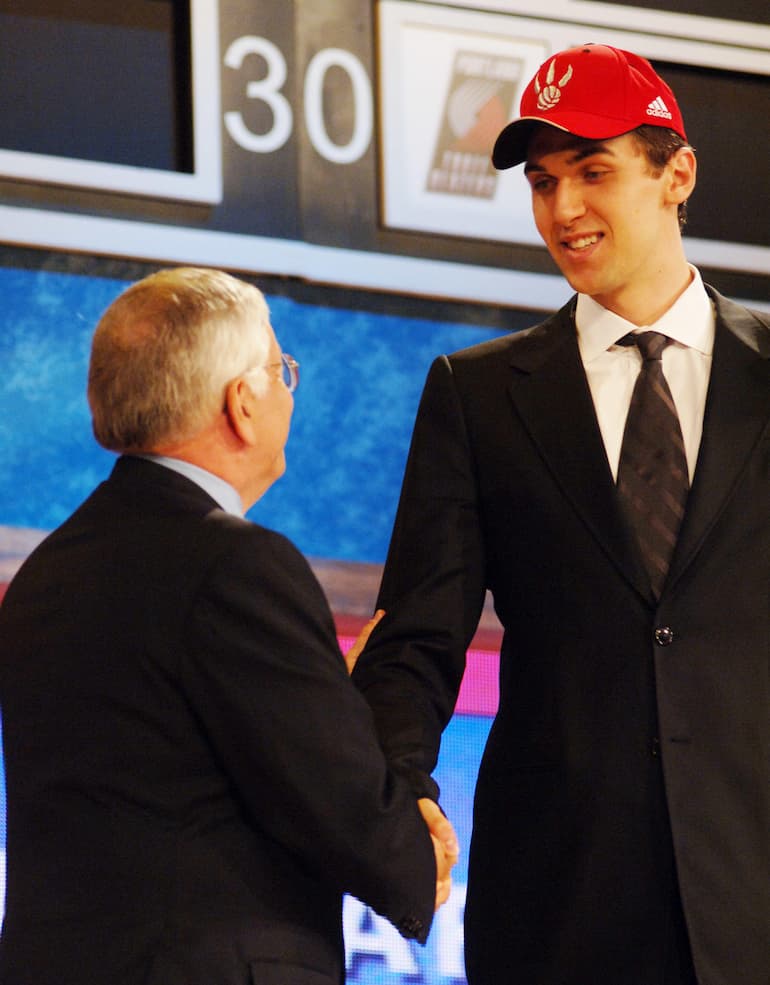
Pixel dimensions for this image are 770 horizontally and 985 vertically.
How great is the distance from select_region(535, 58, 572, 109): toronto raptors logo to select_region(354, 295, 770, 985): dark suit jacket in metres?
0.34

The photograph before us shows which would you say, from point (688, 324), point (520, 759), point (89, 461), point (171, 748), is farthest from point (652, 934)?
point (89, 461)

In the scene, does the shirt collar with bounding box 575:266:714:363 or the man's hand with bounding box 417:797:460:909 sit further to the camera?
the shirt collar with bounding box 575:266:714:363

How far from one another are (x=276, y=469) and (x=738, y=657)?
0.59m

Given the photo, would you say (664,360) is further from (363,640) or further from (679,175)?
(363,640)

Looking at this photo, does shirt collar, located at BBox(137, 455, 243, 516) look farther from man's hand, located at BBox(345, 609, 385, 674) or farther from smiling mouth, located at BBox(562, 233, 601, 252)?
smiling mouth, located at BBox(562, 233, 601, 252)

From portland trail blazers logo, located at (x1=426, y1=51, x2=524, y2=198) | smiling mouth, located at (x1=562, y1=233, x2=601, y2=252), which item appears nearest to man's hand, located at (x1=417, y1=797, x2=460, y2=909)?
smiling mouth, located at (x1=562, y1=233, x2=601, y2=252)

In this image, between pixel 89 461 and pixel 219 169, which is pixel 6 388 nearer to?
pixel 89 461

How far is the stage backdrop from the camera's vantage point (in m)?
3.40

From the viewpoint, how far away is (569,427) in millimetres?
2016

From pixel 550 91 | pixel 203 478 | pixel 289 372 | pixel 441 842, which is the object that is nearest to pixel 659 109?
pixel 550 91

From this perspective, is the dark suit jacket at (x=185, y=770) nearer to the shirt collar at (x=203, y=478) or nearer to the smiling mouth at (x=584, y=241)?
the shirt collar at (x=203, y=478)

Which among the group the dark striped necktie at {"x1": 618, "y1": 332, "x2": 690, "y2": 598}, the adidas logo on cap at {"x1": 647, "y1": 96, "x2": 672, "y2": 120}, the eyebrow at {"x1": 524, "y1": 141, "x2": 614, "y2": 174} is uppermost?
the adidas logo on cap at {"x1": 647, "y1": 96, "x2": 672, "y2": 120}

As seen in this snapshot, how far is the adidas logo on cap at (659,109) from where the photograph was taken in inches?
83.1

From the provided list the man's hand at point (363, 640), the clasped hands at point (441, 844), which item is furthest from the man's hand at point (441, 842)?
the man's hand at point (363, 640)
